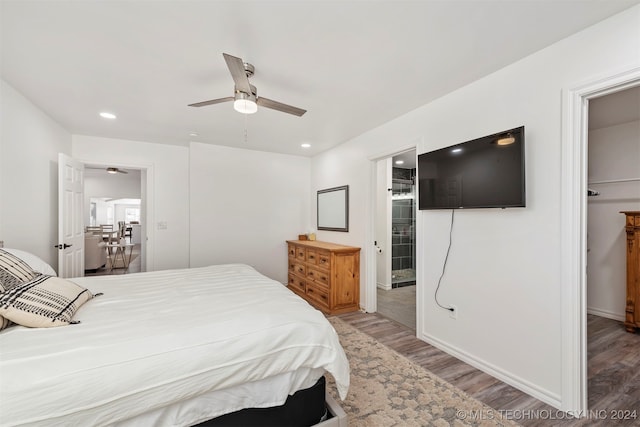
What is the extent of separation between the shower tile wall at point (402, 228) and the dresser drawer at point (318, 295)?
176cm

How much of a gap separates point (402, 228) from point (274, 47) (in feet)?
13.3

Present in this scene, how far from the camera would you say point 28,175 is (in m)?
2.66

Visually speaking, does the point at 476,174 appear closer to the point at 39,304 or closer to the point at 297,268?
the point at 39,304

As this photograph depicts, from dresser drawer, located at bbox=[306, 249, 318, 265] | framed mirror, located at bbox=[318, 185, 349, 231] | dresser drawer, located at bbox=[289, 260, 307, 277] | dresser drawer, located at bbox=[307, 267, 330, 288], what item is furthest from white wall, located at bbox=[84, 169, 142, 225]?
dresser drawer, located at bbox=[307, 267, 330, 288]

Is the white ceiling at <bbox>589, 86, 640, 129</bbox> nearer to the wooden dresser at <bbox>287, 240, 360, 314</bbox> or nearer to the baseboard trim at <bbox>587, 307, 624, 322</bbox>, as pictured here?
the baseboard trim at <bbox>587, 307, 624, 322</bbox>

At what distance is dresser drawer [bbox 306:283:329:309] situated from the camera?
12.0 feet

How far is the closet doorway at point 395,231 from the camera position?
468 centimetres

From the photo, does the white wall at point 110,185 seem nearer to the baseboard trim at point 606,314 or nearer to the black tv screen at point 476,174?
the black tv screen at point 476,174

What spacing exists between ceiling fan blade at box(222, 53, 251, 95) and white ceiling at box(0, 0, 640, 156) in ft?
0.79

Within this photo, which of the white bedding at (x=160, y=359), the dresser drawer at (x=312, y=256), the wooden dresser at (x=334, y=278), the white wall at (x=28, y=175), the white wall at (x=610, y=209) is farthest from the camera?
the dresser drawer at (x=312, y=256)

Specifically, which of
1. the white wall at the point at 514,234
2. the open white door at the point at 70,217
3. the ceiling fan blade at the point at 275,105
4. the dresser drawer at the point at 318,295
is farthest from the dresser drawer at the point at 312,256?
the open white door at the point at 70,217

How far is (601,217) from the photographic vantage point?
138 inches

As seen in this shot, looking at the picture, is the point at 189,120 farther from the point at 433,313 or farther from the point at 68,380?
the point at 433,313

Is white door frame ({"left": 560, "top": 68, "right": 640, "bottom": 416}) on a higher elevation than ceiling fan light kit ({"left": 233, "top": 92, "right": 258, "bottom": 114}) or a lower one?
lower
